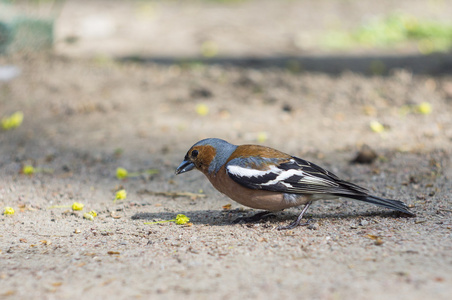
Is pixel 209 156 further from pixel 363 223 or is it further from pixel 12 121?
pixel 12 121

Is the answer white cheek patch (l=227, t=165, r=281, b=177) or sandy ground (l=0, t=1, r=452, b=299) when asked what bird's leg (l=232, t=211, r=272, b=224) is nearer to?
sandy ground (l=0, t=1, r=452, b=299)

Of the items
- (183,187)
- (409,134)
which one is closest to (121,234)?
(183,187)

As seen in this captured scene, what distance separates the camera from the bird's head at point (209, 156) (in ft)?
15.6

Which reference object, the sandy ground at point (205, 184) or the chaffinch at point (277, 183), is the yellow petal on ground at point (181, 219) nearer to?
the sandy ground at point (205, 184)

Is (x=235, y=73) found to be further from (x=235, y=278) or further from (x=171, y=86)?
(x=235, y=278)

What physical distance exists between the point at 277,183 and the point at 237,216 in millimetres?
787

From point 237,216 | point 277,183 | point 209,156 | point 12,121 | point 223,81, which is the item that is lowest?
point 237,216

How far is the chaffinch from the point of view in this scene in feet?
14.7

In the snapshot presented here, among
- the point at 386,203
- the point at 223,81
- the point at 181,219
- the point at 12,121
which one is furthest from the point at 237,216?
the point at 223,81

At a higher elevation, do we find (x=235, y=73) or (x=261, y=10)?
(x=261, y=10)

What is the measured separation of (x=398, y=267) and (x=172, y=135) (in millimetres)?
4520

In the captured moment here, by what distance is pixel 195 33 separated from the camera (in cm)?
1241

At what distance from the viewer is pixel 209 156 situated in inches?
189

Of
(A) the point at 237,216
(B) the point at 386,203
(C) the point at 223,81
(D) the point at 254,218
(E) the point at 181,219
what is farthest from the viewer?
(C) the point at 223,81
